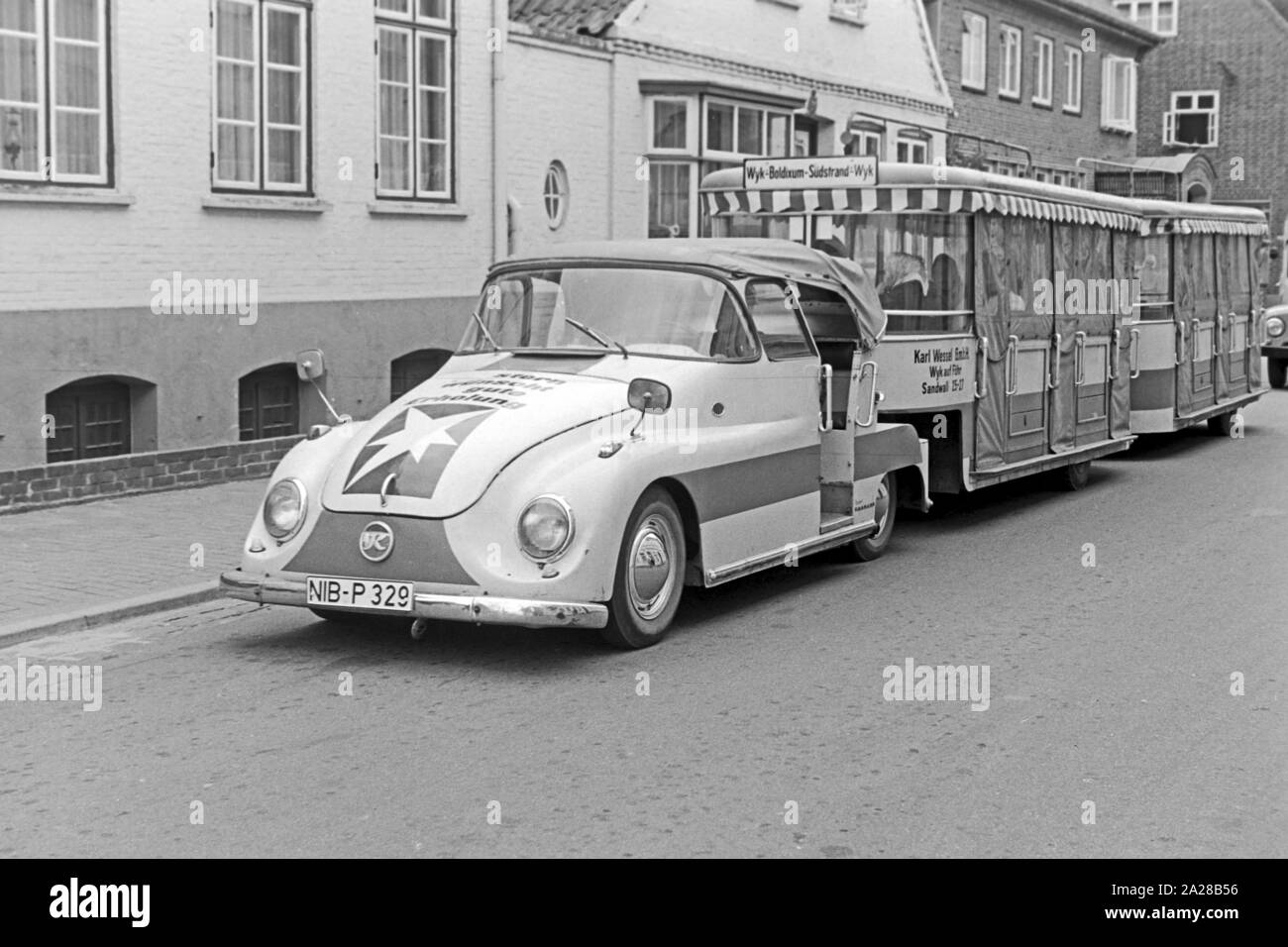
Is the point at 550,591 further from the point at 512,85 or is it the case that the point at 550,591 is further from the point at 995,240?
the point at 512,85

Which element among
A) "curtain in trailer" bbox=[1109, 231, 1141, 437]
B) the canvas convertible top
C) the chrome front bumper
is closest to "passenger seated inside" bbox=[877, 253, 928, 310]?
the canvas convertible top

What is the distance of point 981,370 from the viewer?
12.9 m

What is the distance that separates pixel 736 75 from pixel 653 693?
1641 centimetres

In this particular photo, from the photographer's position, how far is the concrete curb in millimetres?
8664

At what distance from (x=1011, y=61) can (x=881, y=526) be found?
24786 millimetres

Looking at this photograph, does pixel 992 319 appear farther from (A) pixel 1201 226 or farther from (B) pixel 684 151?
(B) pixel 684 151

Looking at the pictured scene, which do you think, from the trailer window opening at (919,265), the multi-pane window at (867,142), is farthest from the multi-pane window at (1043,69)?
the trailer window opening at (919,265)

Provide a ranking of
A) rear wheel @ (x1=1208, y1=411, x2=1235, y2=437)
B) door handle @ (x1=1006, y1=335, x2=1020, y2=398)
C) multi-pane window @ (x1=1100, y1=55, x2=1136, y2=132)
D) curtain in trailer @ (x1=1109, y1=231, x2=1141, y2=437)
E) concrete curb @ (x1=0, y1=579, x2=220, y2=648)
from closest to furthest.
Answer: concrete curb @ (x1=0, y1=579, x2=220, y2=648) < door handle @ (x1=1006, y1=335, x2=1020, y2=398) < curtain in trailer @ (x1=1109, y1=231, x2=1141, y2=437) < rear wheel @ (x1=1208, y1=411, x2=1235, y2=437) < multi-pane window @ (x1=1100, y1=55, x2=1136, y2=132)

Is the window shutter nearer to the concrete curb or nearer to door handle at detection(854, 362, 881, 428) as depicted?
door handle at detection(854, 362, 881, 428)

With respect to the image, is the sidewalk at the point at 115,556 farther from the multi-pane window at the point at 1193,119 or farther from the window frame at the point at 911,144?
the multi-pane window at the point at 1193,119

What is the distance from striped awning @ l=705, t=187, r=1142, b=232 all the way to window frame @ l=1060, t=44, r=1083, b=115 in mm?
24185

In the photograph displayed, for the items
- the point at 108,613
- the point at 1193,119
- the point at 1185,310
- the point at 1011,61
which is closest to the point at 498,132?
the point at 1185,310

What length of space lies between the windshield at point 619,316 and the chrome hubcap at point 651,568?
1140mm

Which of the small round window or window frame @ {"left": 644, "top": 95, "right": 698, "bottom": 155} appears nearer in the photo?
the small round window
